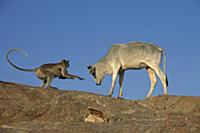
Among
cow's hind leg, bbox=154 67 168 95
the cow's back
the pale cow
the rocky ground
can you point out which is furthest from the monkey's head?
the rocky ground

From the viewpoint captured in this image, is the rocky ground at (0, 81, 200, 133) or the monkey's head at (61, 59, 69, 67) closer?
the rocky ground at (0, 81, 200, 133)

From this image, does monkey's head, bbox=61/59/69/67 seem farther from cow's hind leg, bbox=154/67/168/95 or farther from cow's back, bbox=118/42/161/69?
cow's hind leg, bbox=154/67/168/95

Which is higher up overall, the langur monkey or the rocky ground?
the langur monkey

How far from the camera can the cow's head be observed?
23.3 meters

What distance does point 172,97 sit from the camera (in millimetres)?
18500

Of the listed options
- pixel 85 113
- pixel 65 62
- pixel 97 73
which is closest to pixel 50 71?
pixel 65 62

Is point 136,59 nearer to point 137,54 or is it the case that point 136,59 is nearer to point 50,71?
point 137,54

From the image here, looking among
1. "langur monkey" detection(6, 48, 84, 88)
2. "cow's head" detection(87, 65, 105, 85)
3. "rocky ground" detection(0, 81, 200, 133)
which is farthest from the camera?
"cow's head" detection(87, 65, 105, 85)

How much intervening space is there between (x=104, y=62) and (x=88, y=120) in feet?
33.4

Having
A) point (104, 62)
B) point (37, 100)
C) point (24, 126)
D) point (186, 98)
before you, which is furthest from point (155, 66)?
point (24, 126)

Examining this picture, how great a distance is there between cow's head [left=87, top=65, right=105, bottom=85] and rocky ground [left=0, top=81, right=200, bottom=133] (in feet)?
17.3

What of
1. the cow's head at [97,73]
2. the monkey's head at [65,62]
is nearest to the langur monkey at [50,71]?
the monkey's head at [65,62]

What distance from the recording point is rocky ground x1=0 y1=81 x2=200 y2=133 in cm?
1064

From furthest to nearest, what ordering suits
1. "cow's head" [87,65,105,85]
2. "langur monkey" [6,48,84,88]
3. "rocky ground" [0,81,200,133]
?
"cow's head" [87,65,105,85]
"langur monkey" [6,48,84,88]
"rocky ground" [0,81,200,133]
